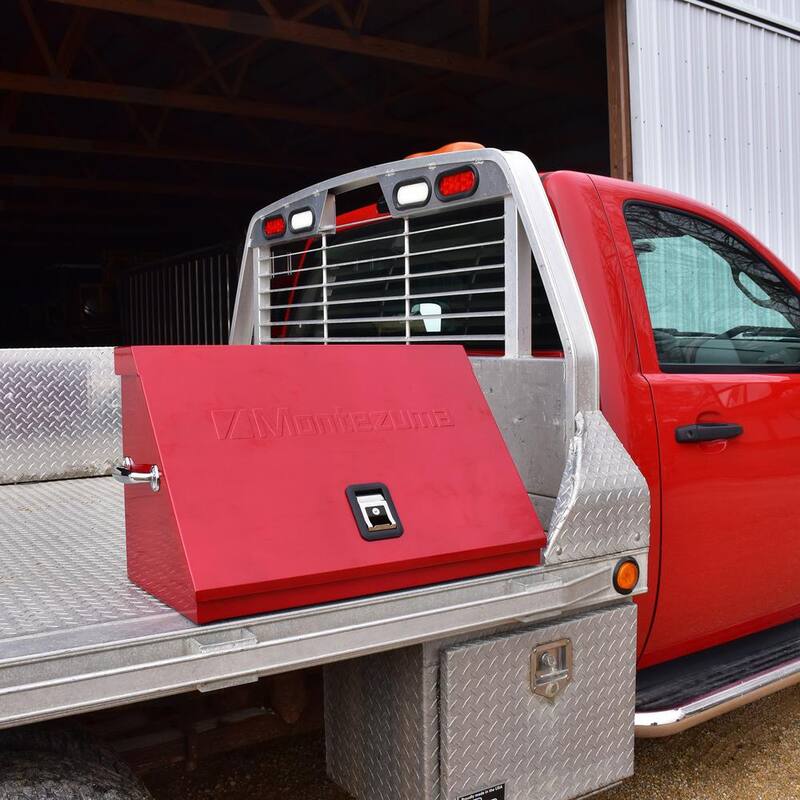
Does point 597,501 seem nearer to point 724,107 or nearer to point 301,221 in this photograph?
point 301,221

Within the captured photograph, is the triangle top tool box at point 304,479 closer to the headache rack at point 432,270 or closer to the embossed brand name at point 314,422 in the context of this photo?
the embossed brand name at point 314,422

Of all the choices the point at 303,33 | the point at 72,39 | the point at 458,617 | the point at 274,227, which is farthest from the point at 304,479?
the point at 72,39

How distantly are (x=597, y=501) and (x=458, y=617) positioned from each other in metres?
0.52

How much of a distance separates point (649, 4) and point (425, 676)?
19.0ft

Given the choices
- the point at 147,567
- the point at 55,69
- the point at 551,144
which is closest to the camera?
the point at 147,567

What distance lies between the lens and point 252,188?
1702 cm

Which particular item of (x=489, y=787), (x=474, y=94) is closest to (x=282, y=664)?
(x=489, y=787)

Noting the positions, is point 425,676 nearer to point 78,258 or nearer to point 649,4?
point 649,4

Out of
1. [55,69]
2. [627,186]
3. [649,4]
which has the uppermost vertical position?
[55,69]

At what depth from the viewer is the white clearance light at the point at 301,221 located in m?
3.32

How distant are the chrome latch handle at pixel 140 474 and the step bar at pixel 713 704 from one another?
4.67ft

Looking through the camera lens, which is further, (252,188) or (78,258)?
(78,258)

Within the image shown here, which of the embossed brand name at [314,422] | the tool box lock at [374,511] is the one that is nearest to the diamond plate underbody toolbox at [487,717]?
the tool box lock at [374,511]

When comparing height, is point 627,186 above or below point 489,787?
above
